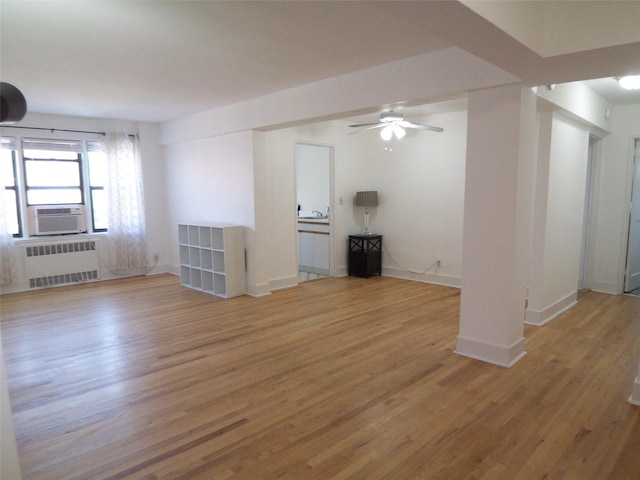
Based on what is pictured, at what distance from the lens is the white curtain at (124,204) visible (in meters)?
6.62


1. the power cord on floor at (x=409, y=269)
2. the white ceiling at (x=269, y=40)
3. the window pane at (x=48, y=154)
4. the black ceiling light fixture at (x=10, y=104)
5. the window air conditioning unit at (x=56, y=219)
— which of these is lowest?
the power cord on floor at (x=409, y=269)

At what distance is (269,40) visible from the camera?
3.09 meters

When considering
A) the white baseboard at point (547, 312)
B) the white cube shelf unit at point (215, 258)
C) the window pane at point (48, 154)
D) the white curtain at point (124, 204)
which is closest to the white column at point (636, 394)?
the white baseboard at point (547, 312)

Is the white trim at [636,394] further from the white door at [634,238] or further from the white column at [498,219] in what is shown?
the white door at [634,238]

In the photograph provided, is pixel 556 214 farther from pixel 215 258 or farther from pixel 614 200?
pixel 215 258

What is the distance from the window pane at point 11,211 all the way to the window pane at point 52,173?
284 mm

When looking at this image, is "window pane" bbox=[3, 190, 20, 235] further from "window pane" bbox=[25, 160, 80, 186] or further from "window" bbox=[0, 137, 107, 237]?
"window pane" bbox=[25, 160, 80, 186]

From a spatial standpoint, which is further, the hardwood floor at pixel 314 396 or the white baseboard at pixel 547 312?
the white baseboard at pixel 547 312

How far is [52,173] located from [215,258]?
10.2 ft

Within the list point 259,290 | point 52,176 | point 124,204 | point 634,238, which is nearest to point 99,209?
point 124,204

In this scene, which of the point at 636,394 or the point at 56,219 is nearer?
the point at 636,394

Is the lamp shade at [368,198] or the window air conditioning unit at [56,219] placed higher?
the lamp shade at [368,198]

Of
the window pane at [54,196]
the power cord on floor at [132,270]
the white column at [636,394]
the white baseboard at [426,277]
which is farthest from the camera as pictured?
the power cord on floor at [132,270]

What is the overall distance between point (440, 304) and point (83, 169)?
19.8 feet
